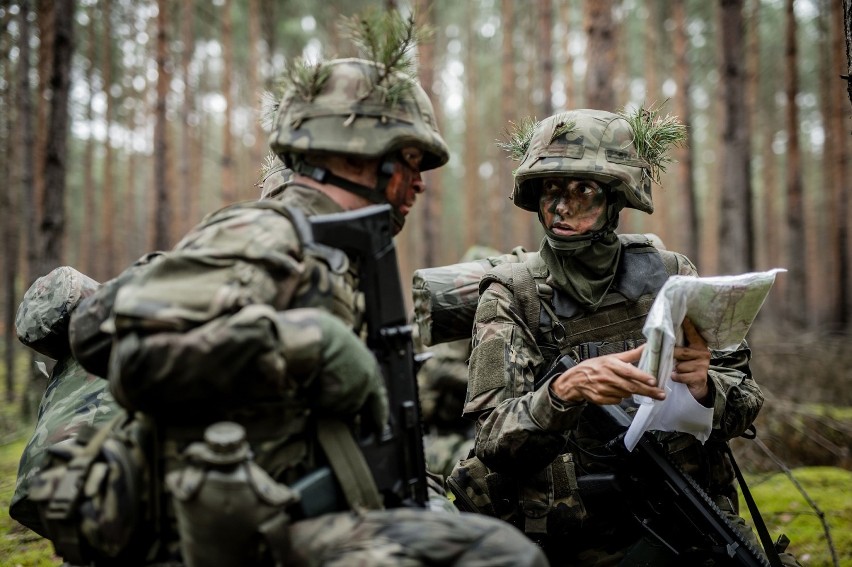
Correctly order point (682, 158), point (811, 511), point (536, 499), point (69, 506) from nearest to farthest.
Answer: point (69, 506) → point (536, 499) → point (811, 511) → point (682, 158)

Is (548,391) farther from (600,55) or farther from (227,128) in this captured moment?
(227,128)

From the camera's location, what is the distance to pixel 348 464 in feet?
7.01

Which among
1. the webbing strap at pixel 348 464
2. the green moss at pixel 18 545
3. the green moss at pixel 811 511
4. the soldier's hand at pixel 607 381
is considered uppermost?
the soldier's hand at pixel 607 381

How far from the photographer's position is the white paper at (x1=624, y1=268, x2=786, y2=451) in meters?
2.48

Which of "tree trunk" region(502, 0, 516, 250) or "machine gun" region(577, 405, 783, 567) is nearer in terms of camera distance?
"machine gun" region(577, 405, 783, 567)

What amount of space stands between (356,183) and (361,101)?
29 centimetres

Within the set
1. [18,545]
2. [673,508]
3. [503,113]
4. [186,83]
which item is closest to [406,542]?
[673,508]

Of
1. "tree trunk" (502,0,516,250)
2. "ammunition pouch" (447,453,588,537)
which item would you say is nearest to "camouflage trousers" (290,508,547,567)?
"ammunition pouch" (447,453,588,537)

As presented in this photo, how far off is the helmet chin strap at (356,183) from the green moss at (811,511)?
135 inches

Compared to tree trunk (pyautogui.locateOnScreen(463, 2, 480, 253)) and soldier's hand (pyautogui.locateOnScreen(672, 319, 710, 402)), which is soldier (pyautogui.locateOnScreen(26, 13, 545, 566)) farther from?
tree trunk (pyautogui.locateOnScreen(463, 2, 480, 253))

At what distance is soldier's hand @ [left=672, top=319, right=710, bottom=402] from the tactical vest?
0.39 meters

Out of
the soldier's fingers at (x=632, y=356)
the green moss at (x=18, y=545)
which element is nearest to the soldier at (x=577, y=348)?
the soldier's fingers at (x=632, y=356)

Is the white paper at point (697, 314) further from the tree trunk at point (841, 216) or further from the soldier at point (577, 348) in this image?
the tree trunk at point (841, 216)

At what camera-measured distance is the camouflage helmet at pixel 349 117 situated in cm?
239
